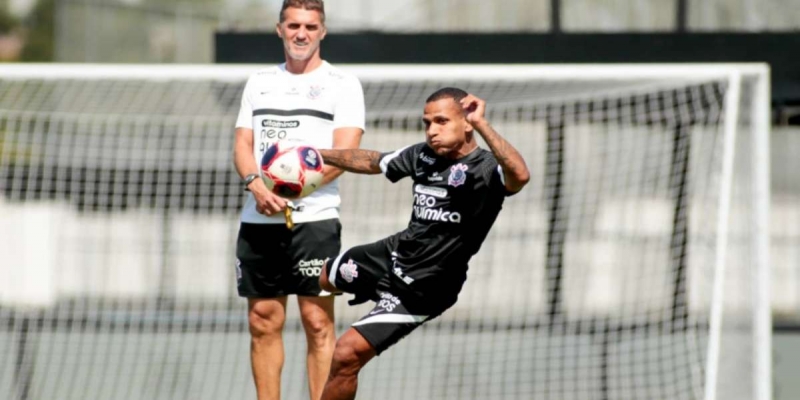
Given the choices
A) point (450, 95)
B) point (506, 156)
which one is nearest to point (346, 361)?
point (506, 156)

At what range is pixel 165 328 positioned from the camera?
327 inches

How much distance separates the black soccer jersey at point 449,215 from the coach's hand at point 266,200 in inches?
19.9

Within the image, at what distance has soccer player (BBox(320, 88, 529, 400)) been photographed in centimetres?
448

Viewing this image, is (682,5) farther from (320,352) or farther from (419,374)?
(320,352)

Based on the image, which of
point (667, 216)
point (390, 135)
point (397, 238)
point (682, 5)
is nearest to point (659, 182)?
point (667, 216)

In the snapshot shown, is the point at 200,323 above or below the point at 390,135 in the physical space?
below

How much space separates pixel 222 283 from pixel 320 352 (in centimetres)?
503

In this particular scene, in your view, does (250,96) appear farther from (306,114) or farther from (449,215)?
(449,215)

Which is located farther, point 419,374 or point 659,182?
point 659,182

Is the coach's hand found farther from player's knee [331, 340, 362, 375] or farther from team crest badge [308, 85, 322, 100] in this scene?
player's knee [331, 340, 362, 375]

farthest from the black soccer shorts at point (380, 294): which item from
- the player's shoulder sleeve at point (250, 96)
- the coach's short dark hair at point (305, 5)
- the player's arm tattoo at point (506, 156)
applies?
the coach's short dark hair at point (305, 5)

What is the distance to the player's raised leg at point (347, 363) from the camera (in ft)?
14.6

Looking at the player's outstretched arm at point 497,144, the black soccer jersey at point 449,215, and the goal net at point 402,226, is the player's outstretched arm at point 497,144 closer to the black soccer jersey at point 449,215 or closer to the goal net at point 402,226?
the black soccer jersey at point 449,215

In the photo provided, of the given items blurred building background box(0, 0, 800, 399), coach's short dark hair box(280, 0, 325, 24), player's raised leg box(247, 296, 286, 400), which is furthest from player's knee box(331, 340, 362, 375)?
blurred building background box(0, 0, 800, 399)
